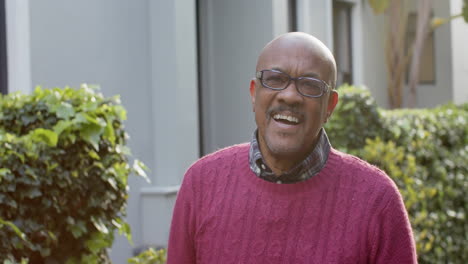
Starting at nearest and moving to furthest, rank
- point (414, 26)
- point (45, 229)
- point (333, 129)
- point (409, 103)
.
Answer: point (45, 229) → point (333, 129) → point (409, 103) → point (414, 26)

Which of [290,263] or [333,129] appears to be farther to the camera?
[333,129]

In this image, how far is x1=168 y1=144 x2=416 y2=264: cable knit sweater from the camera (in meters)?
2.24

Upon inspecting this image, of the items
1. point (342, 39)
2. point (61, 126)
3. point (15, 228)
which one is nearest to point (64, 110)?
point (61, 126)

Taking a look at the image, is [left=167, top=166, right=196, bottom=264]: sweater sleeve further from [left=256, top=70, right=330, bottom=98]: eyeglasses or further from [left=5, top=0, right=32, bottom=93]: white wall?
[left=5, top=0, right=32, bottom=93]: white wall

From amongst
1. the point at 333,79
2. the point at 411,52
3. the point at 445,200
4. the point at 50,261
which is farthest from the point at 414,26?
the point at 333,79


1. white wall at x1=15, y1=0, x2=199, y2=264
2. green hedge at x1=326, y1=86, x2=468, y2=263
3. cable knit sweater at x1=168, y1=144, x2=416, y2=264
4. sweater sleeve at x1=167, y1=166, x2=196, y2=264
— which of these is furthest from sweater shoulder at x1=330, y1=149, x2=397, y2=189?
green hedge at x1=326, y1=86, x2=468, y2=263

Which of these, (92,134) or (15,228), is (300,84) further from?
(92,134)

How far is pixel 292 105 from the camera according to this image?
227cm

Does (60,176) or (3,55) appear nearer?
(60,176)

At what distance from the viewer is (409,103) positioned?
1360 centimetres

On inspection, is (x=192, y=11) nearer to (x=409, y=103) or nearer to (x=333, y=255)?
(x=333, y=255)

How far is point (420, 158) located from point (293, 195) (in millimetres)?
5373

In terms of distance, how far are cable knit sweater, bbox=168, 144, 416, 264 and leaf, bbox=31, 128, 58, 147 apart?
174 cm

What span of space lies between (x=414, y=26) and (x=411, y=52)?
2.01 m
